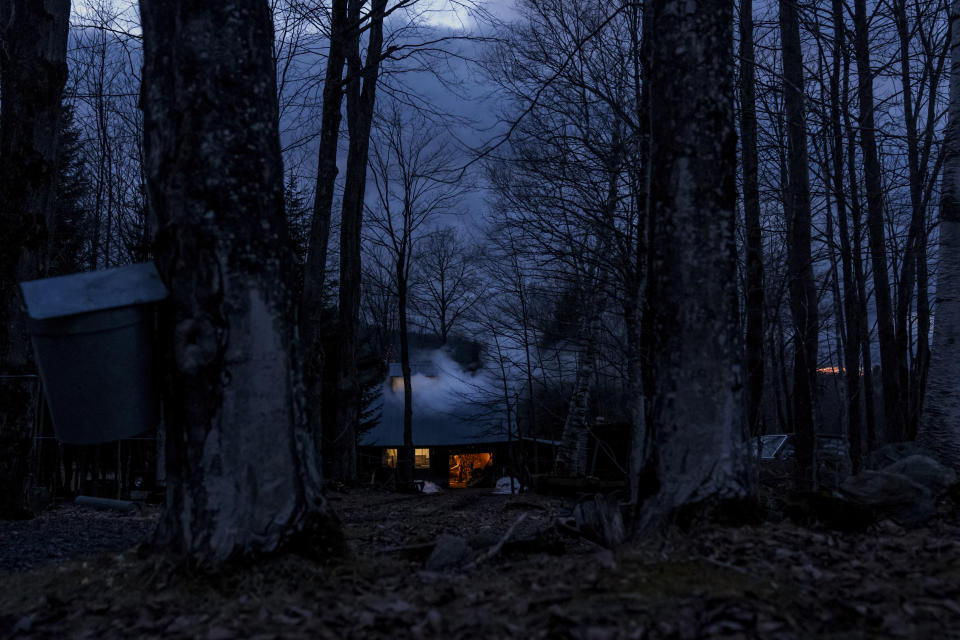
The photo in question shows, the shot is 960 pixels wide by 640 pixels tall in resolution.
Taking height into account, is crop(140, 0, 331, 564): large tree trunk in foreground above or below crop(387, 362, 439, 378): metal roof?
above

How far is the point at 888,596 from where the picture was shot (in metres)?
3.16

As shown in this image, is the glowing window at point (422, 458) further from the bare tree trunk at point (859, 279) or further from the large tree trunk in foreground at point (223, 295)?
the large tree trunk in foreground at point (223, 295)

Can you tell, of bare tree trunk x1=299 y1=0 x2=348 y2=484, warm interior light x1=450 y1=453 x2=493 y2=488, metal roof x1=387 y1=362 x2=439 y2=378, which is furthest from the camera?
metal roof x1=387 y1=362 x2=439 y2=378

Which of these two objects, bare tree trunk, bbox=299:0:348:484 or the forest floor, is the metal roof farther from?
the forest floor

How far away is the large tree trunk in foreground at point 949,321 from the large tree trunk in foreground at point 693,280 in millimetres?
4444

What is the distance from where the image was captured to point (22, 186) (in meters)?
8.04

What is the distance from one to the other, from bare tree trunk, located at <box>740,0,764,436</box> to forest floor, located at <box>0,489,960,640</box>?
5620mm

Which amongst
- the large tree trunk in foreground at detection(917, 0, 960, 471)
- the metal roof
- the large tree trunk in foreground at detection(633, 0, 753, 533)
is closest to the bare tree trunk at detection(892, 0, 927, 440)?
the large tree trunk in foreground at detection(917, 0, 960, 471)

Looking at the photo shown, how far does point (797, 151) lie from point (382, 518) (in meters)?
9.04

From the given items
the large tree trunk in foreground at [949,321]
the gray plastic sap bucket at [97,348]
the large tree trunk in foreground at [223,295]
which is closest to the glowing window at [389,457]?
the large tree trunk in foreground at [949,321]

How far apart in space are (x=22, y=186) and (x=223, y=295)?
595 cm

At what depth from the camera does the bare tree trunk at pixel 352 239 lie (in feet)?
49.4

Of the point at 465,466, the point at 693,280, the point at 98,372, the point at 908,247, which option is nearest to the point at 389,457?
the point at 465,466

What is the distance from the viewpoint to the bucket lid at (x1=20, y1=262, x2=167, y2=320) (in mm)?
3414
